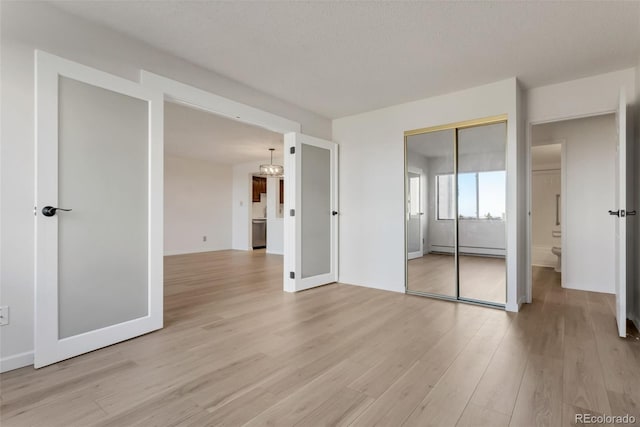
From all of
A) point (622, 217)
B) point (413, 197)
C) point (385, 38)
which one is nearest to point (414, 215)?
point (413, 197)

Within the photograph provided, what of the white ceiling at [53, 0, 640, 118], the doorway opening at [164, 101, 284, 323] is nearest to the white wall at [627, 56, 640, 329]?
the white ceiling at [53, 0, 640, 118]

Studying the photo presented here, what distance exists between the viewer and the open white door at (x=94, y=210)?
2023 millimetres

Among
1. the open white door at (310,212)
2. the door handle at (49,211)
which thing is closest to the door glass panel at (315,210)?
the open white door at (310,212)

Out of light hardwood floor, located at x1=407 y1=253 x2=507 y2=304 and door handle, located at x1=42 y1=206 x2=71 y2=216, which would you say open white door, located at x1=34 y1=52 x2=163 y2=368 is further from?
light hardwood floor, located at x1=407 y1=253 x2=507 y2=304

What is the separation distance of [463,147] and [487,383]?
264 centimetres

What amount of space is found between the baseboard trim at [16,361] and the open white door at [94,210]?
0.41 ft

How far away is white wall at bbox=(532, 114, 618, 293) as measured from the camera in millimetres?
4043

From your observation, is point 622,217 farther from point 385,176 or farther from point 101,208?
Answer: point 101,208

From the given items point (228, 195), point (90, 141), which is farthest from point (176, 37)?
point (228, 195)

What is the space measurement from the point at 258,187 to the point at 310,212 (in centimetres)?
585

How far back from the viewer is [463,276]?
3.67 meters

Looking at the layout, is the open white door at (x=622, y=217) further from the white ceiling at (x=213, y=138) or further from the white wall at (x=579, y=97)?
the white ceiling at (x=213, y=138)

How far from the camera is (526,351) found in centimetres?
225
